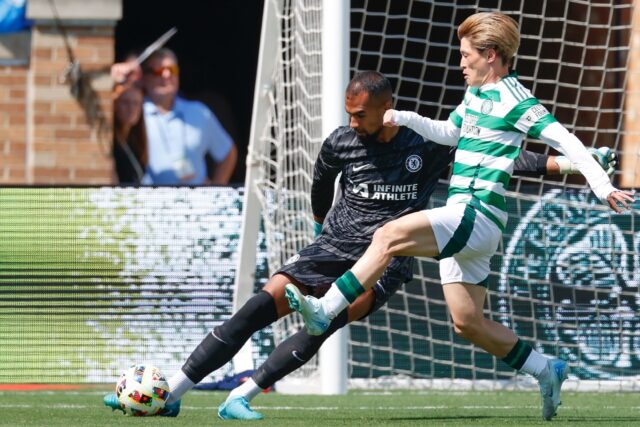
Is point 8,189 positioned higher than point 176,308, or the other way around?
point 8,189

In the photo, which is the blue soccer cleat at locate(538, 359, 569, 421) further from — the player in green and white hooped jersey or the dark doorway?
the dark doorway

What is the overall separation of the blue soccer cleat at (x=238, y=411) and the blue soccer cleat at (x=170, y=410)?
219 millimetres

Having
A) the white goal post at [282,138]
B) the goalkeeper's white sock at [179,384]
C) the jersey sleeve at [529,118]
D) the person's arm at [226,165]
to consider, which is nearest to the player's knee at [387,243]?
the jersey sleeve at [529,118]

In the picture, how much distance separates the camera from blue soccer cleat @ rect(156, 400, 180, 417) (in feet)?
21.5

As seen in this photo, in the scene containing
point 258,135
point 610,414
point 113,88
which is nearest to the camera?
point 610,414

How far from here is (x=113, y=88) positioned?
13.3 meters

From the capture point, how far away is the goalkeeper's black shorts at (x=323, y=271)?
6.68 m

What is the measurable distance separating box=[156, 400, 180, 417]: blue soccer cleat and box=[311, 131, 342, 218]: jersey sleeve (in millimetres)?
1151

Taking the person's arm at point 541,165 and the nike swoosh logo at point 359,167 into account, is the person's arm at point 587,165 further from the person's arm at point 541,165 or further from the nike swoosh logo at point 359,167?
the nike swoosh logo at point 359,167

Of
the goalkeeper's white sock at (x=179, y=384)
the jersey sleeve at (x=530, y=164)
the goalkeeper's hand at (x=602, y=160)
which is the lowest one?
the goalkeeper's white sock at (x=179, y=384)

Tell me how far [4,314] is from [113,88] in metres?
4.43

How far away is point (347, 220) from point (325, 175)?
236 mm

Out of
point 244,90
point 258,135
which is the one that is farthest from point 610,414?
point 244,90

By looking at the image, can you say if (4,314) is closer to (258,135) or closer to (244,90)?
(258,135)
